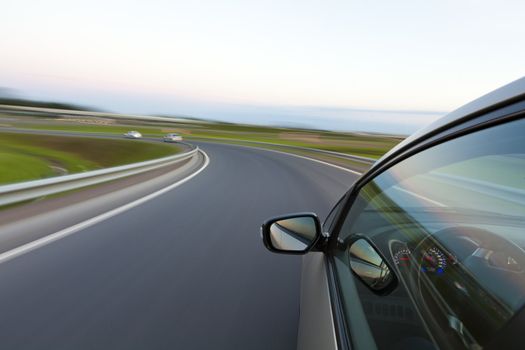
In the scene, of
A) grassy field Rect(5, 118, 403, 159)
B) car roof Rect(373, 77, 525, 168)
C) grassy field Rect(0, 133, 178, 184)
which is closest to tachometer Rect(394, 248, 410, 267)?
car roof Rect(373, 77, 525, 168)

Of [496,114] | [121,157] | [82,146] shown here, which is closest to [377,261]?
[496,114]

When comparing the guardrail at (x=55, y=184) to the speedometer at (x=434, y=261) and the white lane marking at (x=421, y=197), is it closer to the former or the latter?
the white lane marking at (x=421, y=197)

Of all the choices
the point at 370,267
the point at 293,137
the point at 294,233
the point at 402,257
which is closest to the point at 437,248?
the point at 402,257

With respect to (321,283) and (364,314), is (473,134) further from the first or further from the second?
(321,283)

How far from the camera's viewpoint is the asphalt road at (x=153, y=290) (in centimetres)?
312

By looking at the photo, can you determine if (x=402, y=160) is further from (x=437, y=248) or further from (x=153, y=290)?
(x=153, y=290)

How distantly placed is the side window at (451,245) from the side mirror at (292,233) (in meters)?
0.26

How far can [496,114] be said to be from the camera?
46.3 inches

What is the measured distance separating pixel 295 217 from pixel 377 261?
0.70 meters

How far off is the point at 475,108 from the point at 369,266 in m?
0.80

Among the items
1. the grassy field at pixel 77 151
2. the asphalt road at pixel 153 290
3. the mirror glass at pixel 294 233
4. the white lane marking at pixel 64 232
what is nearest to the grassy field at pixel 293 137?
the grassy field at pixel 77 151

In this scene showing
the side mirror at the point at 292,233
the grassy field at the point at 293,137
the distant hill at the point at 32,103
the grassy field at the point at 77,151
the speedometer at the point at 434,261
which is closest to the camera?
the speedometer at the point at 434,261

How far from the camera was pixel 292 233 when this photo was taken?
8.13 feet

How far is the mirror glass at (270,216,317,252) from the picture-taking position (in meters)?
2.36
